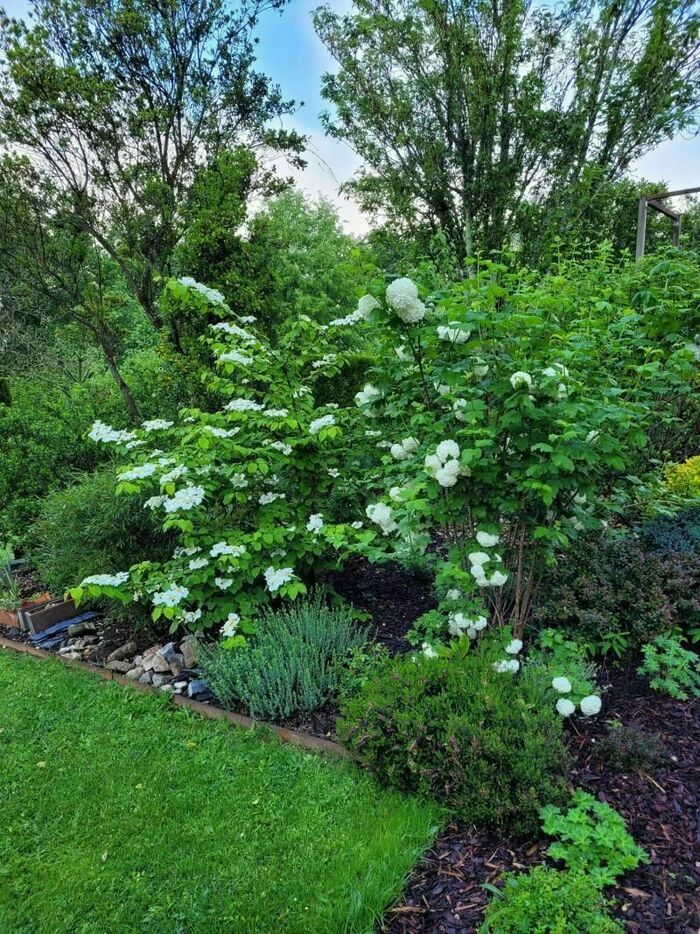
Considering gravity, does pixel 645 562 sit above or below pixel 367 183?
below

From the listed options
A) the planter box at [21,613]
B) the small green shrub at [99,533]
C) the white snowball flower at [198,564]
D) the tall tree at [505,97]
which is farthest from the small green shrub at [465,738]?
the tall tree at [505,97]

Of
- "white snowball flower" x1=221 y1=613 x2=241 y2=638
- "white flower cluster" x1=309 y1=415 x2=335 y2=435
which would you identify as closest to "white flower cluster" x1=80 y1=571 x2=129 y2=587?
"white snowball flower" x1=221 y1=613 x2=241 y2=638

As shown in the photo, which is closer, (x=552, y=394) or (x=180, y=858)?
(x=180, y=858)

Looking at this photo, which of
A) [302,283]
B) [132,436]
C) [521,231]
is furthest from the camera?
[302,283]

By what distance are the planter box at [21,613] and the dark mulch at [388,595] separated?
221 centimetres

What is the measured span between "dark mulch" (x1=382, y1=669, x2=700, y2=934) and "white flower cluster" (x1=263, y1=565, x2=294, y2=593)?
1.37 m

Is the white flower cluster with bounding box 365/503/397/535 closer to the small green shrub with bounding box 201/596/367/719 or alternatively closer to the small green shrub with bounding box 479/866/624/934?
the small green shrub with bounding box 201/596/367/719

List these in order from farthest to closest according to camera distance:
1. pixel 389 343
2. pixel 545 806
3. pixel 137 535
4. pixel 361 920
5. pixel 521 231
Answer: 1. pixel 521 231
2. pixel 137 535
3. pixel 389 343
4. pixel 545 806
5. pixel 361 920

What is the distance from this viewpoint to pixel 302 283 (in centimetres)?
1474

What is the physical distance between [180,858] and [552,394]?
214 centimetres

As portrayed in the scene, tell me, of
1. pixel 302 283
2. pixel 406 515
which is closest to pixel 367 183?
pixel 302 283

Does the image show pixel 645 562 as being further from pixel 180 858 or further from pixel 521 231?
pixel 521 231

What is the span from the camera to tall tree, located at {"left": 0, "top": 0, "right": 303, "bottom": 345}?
17.7 ft

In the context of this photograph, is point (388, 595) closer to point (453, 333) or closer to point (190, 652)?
point (190, 652)
